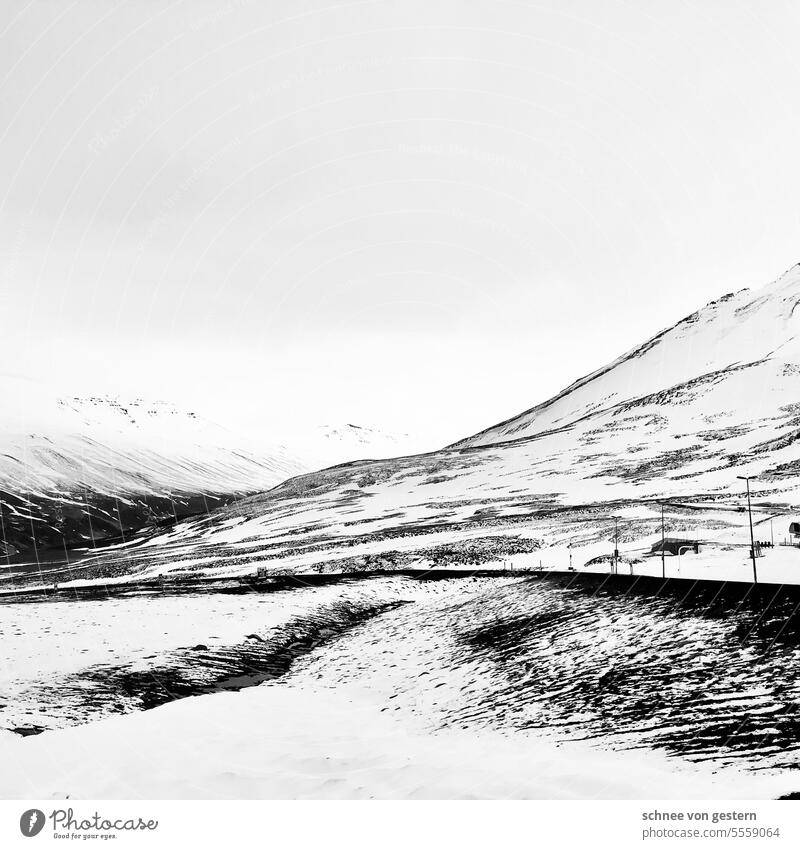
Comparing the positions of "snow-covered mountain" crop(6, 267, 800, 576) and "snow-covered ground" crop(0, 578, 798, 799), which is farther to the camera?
"snow-covered mountain" crop(6, 267, 800, 576)

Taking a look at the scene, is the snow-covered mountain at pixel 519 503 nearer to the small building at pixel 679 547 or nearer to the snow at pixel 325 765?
the small building at pixel 679 547

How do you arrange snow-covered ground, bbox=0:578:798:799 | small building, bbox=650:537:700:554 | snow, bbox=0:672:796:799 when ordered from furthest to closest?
small building, bbox=650:537:700:554 < snow-covered ground, bbox=0:578:798:799 < snow, bbox=0:672:796:799

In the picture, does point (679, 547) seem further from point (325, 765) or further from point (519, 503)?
point (519, 503)

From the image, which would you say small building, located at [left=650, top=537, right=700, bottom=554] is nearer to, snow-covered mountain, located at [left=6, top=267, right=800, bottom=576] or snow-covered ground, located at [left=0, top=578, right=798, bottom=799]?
snow-covered mountain, located at [left=6, top=267, right=800, bottom=576]

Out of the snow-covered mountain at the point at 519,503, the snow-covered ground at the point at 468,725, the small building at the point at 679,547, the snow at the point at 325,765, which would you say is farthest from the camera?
the snow-covered mountain at the point at 519,503

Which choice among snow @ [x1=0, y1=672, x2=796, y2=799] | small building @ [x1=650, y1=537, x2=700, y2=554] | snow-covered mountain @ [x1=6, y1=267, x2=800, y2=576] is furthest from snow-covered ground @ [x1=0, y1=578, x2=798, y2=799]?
snow-covered mountain @ [x1=6, y1=267, x2=800, y2=576]

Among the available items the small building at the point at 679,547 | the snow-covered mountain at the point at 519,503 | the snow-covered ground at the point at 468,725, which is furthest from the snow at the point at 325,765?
the snow-covered mountain at the point at 519,503

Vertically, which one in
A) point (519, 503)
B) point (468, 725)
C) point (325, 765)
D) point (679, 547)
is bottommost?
point (519, 503)

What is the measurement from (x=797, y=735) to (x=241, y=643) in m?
24.2

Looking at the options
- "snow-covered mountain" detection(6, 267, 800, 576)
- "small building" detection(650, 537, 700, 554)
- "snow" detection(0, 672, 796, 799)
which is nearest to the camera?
"snow" detection(0, 672, 796, 799)

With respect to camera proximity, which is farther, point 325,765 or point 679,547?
point 679,547

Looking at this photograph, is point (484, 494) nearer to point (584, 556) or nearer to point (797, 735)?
point (584, 556)

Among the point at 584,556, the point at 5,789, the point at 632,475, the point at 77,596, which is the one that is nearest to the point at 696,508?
the point at 584,556

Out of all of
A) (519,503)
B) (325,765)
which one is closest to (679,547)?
(325,765)
